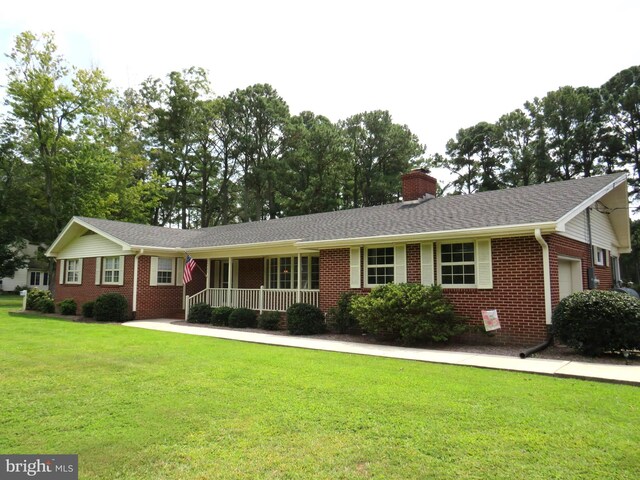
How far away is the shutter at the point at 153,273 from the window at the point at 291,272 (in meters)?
4.81

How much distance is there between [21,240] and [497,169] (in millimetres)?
43630

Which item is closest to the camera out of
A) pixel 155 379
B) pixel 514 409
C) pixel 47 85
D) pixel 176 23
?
pixel 514 409

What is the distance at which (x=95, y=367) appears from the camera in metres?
7.37

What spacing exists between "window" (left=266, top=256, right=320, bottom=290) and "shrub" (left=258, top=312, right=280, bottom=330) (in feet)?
5.95

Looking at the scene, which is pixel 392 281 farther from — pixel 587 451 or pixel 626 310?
pixel 587 451

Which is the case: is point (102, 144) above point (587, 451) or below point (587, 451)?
above

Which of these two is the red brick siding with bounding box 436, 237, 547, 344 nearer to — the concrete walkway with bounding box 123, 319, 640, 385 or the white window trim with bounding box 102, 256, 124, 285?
the concrete walkway with bounding box 123, 319, 640, 385

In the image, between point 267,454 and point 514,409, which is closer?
point 267,454

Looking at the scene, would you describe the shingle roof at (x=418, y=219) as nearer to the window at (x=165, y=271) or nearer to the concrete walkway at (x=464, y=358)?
the window at (x=165, y=271)

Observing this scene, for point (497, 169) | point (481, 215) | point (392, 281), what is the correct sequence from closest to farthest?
point (481, 215)
point (392, 281)
point (497, 169)

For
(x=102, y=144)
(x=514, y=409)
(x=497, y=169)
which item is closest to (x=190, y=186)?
(x=102, y=144)

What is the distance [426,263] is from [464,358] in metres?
3.48

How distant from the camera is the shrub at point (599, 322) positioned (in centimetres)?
822

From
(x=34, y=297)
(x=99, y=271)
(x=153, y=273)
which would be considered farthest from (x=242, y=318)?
(x=34, y=297)
